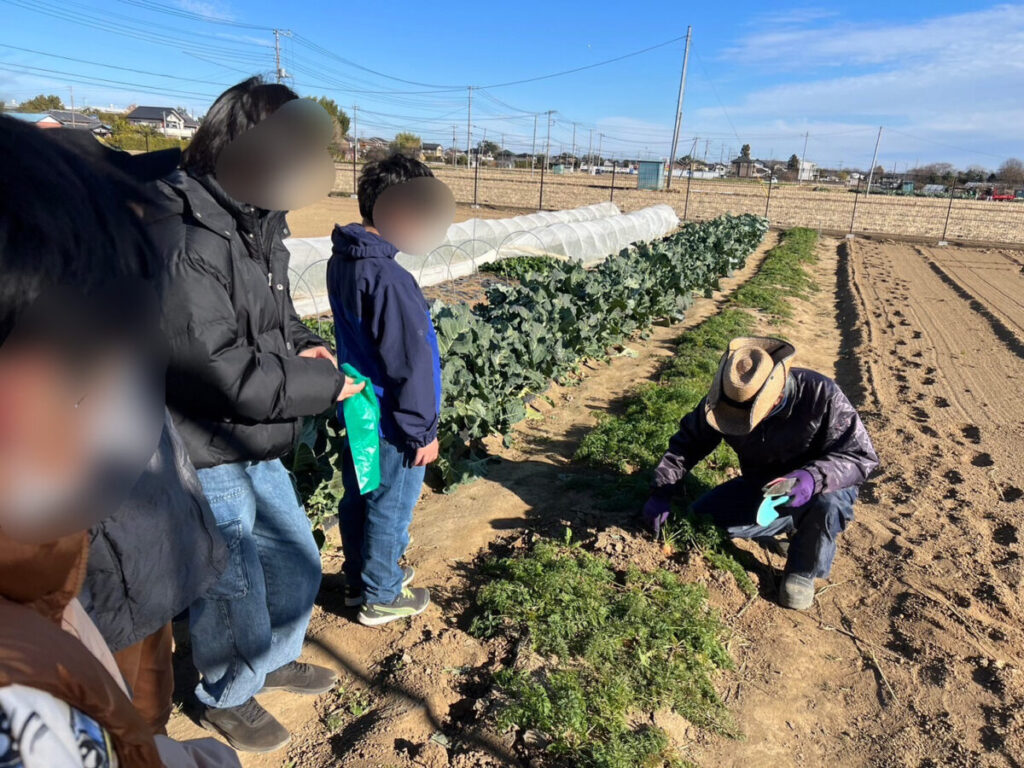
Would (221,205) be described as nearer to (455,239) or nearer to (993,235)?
(455,239)

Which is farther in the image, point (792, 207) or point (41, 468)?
point (792, 207)

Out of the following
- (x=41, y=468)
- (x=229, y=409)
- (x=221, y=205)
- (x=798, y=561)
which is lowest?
(x=798, y=561)

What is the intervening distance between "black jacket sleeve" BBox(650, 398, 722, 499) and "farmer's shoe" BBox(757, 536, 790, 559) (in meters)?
0.67

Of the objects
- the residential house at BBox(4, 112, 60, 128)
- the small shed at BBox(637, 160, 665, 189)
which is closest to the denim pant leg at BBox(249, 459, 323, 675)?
the residential house at BBox(4, 112, 60, 128)

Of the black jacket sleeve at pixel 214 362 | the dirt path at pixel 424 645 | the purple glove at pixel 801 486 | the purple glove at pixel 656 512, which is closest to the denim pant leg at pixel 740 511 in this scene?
the purple glove at pixel 656 512

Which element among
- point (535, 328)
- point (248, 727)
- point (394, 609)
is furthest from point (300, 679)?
point (535, 328)

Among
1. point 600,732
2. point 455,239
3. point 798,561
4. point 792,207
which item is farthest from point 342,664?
point 792,207

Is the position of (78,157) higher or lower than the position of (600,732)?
higher

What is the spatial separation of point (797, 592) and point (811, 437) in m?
0.76

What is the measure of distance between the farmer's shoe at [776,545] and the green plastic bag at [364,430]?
2368 mm

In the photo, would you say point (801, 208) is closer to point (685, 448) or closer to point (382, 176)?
point (685, 448)

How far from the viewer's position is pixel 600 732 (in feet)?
7.92

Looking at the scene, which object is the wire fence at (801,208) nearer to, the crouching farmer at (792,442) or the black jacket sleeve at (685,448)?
the black jacket sleeve at (685,448)

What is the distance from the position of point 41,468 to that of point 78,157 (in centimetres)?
30
